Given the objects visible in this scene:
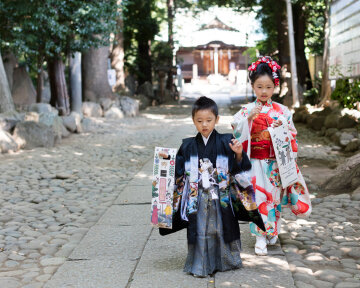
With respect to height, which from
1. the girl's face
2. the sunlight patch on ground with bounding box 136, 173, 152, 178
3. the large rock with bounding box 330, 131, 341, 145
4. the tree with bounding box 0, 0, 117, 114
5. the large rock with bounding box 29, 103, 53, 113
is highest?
the tree with bounding box 0, 0, 117, 114

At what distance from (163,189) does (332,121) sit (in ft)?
28.6

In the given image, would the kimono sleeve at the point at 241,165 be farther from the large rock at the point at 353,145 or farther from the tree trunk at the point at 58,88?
the tree trunk at the point at 58,88

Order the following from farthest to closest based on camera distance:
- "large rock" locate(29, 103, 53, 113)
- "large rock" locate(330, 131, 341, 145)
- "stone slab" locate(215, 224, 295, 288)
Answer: "large rock" locate(29, 103, 53, 113)
"large rock" locate(330, 131, 341, 145)
"stone slab" locate(215, 224, 295, 288)

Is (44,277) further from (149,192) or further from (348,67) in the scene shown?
(348,67)

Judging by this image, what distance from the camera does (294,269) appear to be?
359 centimetres

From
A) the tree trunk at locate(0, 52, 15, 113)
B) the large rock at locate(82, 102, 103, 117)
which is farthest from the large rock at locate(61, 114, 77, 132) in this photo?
the large rock at locate(82, 102, 103, 117)

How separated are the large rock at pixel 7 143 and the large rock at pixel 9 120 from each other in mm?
318

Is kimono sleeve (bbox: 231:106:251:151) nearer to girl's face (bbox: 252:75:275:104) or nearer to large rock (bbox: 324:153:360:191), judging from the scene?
girl's face (bbox: 252:75:275:104)

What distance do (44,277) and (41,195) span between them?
2800mm

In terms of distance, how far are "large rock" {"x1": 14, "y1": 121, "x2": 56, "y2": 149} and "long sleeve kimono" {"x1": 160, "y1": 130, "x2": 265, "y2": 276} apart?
23.5 feet

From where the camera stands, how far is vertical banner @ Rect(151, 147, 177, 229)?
11.3 ft

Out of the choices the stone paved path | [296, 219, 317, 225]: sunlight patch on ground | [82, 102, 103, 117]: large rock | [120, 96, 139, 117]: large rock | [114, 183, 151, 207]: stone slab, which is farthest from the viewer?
[120, 96, 139, 117]: large rock

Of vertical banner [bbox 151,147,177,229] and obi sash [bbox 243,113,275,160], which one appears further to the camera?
obi sash [bbox 243,113,275,160]

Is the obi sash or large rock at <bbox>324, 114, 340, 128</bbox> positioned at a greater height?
the obi sash
